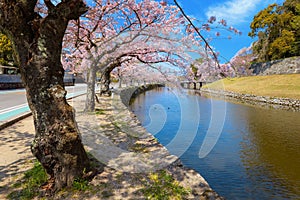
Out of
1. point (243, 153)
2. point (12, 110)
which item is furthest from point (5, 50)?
point (243, 153)

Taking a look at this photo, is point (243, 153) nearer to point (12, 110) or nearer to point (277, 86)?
point (12, 110)

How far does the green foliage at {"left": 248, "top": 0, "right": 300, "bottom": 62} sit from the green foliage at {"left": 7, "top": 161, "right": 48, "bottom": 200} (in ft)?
130

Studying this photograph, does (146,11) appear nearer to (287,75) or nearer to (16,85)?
(16,85)

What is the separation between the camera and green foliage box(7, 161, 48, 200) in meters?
3.74

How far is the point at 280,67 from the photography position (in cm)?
3694

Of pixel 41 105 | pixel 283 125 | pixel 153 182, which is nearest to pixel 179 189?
pixel 153 182

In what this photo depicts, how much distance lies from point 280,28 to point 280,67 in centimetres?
659

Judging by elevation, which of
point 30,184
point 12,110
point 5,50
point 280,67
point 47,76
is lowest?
point 30,184

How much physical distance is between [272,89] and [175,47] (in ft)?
79.9

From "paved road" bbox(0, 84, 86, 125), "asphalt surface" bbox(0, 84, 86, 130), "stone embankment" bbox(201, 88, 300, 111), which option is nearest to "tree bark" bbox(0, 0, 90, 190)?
"asphalt surface" bbox(0, 84, 86, 130)

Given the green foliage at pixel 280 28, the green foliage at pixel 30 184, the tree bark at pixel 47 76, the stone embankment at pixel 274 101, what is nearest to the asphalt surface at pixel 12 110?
the green foliage at pixel 30 184

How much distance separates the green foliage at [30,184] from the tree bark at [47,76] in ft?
1.14

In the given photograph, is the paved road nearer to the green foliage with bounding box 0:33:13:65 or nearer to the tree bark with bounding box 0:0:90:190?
the tree bark with bounding box 0:0:90:190

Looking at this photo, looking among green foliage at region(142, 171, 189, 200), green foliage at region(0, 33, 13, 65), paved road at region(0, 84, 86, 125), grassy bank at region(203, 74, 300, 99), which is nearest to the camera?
green foliage at region(142, 171, 189, 200)
